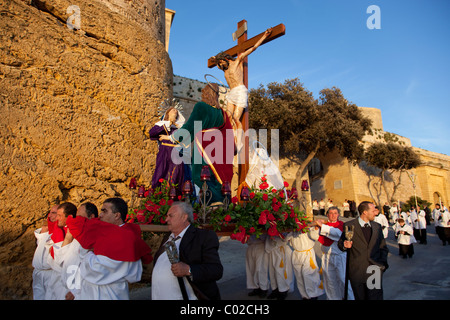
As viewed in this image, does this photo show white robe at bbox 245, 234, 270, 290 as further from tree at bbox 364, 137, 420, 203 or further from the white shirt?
tree at bbox 364, 137, 420, 203

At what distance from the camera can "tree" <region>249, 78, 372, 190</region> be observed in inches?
909

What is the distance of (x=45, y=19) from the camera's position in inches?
243

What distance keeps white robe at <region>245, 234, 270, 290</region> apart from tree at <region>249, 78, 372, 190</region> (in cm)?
1708

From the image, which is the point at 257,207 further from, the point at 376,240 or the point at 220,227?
the point at 376,240

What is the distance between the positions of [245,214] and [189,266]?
1720 mm

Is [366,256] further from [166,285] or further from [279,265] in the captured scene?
[166,285]

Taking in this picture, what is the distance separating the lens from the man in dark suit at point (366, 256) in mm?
4020

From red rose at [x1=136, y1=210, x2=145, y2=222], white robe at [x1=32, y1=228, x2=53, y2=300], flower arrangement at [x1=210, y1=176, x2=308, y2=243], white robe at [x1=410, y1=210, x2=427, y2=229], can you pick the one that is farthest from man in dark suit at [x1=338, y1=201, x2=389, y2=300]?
white robe at [x1=410, y1=210, x2=427, y2=229]

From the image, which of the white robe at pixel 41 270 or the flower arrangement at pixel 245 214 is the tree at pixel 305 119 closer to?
the flower arrangement at pixel 245 214

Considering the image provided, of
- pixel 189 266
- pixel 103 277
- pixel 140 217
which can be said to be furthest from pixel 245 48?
pixel 103 277

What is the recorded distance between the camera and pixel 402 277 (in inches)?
307

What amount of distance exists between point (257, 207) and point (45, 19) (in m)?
5.71

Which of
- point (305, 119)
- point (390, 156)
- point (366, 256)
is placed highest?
point (305, 119)

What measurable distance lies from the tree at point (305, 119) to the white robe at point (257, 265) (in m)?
17.1
